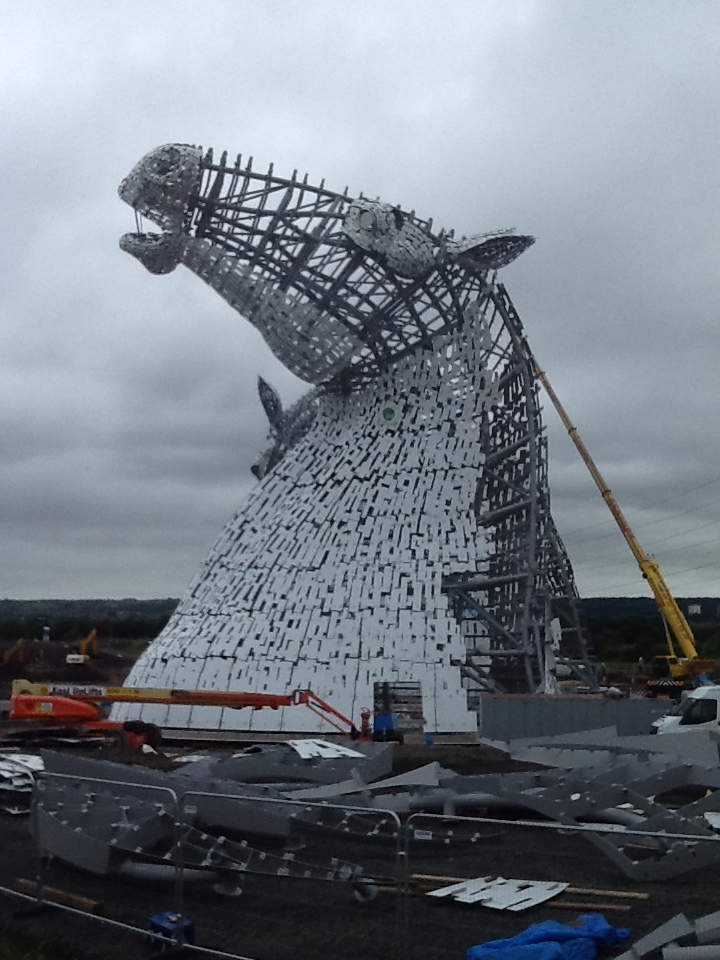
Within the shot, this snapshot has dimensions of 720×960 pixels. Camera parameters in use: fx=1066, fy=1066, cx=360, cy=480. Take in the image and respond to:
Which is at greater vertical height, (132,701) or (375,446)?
(375,446)

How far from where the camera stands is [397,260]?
2630 centimetres

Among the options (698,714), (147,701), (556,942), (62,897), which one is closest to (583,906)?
(556,942)

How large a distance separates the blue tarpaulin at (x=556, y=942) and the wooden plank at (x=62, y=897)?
309 centimetres

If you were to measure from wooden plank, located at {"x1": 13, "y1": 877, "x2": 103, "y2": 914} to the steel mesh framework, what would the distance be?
14.6m

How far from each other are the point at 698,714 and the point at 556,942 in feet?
54.3

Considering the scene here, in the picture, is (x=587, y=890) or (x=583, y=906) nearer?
(x=583, y=906)

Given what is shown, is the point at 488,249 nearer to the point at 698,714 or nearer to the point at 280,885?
the point at 698,714

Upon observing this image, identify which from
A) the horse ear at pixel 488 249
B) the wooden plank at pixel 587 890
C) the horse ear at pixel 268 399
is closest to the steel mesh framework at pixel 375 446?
the horse ear at pixel 488 249

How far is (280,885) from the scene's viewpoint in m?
7.61

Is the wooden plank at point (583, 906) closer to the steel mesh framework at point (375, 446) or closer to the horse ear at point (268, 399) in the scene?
the steel mesh framework at point (375, 446)

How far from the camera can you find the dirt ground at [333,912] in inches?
286

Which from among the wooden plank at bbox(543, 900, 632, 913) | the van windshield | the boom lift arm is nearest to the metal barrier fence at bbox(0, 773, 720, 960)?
the wooden plank at bbox(543, 900, 632, 913)

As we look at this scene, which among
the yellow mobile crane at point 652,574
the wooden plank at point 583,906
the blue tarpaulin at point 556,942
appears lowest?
the wooden plank at point 583,906

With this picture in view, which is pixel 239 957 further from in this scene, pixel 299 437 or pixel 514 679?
pixel 299 437
